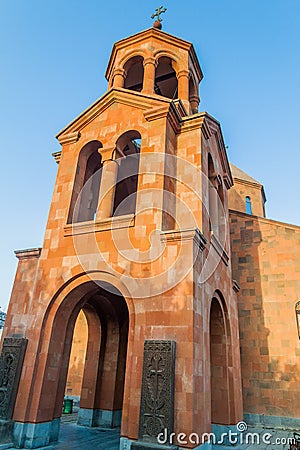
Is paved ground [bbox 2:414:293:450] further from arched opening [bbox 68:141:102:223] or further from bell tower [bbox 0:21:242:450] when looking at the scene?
arched opening [bbox 68:141:102:223]

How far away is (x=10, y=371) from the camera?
28.6ft

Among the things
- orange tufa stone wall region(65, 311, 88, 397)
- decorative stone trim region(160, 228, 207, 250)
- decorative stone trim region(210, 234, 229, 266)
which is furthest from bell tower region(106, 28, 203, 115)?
orange tufa stone wall region(65, 311, 88, 397)

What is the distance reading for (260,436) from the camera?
10.8 m

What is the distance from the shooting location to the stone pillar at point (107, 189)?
1035cm

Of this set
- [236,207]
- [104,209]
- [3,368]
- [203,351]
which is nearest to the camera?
[203,351]

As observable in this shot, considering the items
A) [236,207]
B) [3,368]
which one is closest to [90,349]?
[3,368]

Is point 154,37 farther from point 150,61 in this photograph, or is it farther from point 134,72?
point 134,72

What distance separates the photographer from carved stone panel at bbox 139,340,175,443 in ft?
21.9

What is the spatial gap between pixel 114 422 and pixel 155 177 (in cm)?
865

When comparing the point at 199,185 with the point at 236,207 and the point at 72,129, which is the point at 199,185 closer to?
the point at 72,129

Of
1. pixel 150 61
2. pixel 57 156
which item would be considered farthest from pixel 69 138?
pixel 150 61

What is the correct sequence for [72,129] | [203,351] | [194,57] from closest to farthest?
[203,351]
[72,129]
[194,57]

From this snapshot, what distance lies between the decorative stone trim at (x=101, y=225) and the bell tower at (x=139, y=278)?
0.10ft

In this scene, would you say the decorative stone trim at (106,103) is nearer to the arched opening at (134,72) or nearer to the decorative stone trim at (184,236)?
the arched opening at (134,72)
